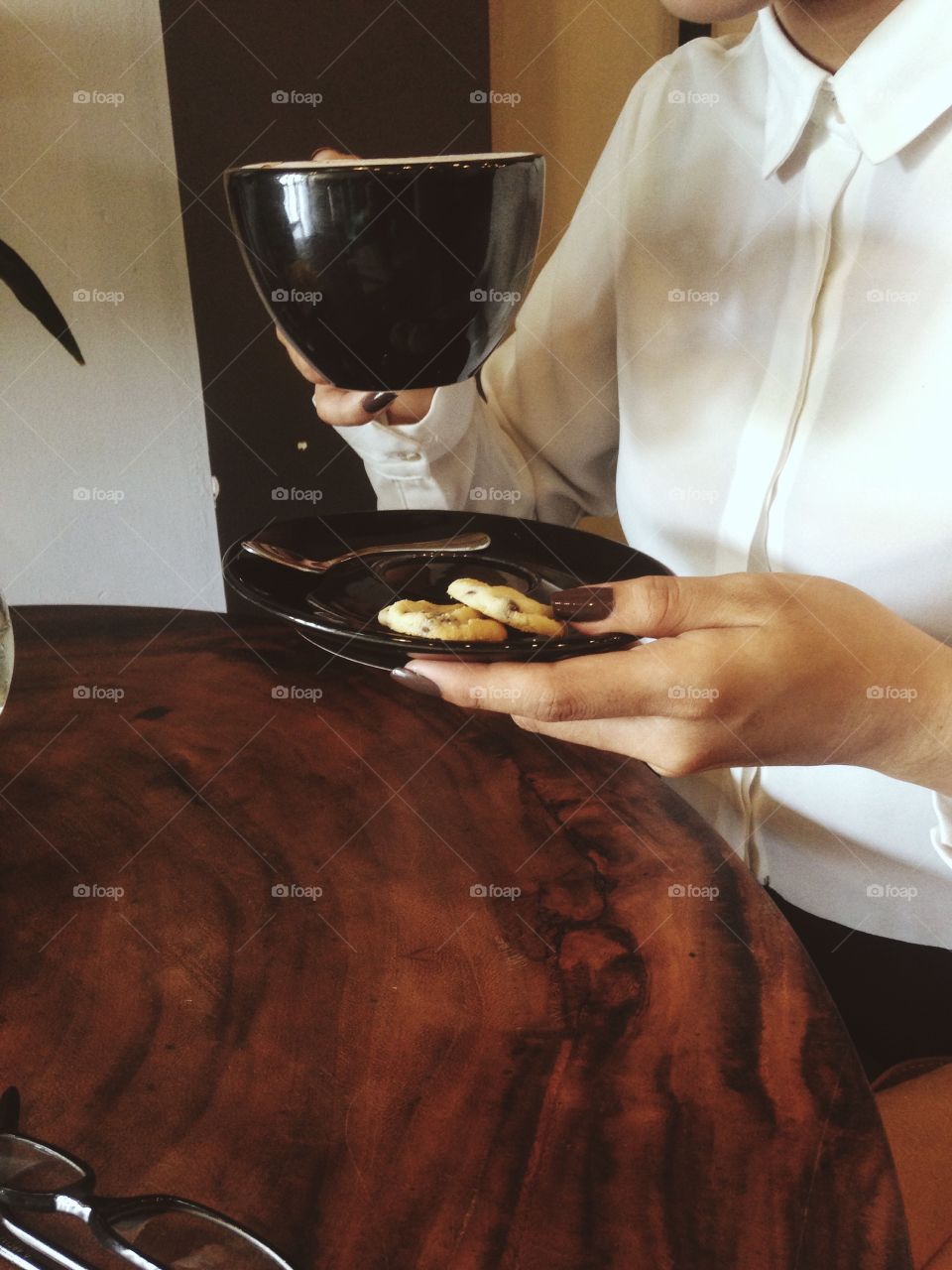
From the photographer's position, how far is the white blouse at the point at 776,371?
0.61m

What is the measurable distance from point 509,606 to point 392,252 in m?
0.17

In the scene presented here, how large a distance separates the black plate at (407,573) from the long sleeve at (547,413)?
3.9 inches

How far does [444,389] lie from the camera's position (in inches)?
26.0

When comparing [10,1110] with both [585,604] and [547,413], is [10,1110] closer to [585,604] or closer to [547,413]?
[585,604]

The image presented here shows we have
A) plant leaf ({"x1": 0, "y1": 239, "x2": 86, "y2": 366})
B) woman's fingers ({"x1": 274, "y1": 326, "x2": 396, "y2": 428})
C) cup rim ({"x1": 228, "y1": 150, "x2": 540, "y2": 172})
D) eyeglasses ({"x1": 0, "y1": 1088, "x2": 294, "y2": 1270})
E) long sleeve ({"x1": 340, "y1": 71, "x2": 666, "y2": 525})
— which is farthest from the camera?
plant leaf ({"x1": 0, "y1": 239, "x2": 86, "y2": 366})

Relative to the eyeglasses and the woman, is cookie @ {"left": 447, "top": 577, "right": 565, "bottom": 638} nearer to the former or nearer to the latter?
the woman

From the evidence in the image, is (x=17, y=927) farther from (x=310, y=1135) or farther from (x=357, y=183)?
(x=357, y=183)

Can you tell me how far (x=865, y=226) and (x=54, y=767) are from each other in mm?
562

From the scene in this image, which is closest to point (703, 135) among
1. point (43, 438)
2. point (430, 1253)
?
point (430, 1253)

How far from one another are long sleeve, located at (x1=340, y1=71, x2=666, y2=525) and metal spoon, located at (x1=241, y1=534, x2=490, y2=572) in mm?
118

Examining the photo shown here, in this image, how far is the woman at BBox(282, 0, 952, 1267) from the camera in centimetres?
50

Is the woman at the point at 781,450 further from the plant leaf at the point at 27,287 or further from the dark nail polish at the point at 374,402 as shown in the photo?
→ the plant leaf at the point at 27,287

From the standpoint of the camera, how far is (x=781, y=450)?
0.67m

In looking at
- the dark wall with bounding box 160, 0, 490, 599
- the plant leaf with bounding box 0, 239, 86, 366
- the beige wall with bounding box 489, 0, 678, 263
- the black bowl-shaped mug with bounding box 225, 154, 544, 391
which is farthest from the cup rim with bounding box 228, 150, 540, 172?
the beige wall with bounding box 489, 0, 678, 263
